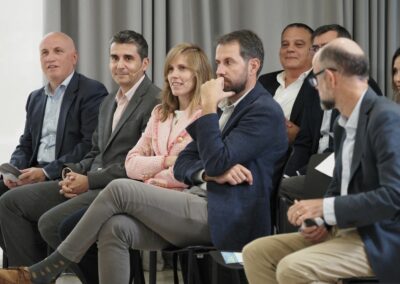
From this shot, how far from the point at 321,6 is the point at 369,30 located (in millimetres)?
363

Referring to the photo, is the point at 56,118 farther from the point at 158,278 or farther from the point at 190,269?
the point at 190,269

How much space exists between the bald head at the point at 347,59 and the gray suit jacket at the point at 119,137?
5.09 feet

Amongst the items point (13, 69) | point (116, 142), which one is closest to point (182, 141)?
point (116, 142)

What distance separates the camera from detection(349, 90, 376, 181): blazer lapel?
2438mm

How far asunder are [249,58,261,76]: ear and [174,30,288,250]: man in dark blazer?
0.12 metres

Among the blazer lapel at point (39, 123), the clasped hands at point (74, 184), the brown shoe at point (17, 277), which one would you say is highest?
the blazer lapel at point (39, 123)

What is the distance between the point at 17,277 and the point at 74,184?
869 mm

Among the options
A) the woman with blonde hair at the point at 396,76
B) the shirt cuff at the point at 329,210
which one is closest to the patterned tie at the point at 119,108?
the woman with blonde hair at the point at 396,76

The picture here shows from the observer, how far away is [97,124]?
4285mm

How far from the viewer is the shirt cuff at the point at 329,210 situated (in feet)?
7.84

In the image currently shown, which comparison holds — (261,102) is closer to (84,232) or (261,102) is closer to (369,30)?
(84,232)

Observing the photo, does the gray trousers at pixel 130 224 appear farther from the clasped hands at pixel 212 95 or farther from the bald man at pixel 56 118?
the bald man at pixel 56 118

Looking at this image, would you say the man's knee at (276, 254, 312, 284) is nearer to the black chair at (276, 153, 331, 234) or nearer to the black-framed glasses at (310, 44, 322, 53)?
the black chair at (276, 153, 331, 234)

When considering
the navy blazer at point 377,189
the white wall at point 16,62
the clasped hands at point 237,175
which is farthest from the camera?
the white wall at point 16,62
